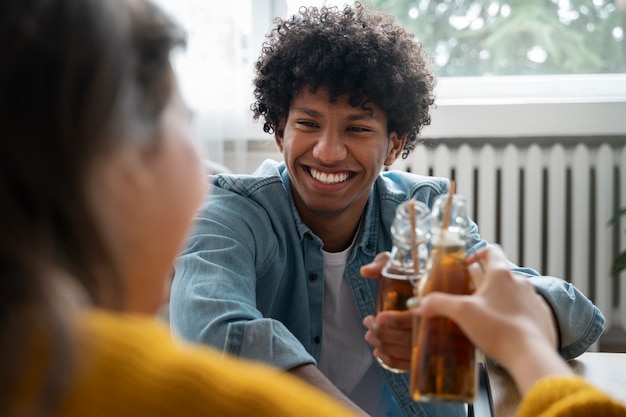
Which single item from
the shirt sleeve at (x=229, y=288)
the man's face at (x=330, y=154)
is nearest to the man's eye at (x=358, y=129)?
the man's face at (x=330, y=154)

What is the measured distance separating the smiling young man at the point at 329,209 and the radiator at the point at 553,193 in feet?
4.94

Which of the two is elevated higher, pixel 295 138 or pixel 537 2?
pixel 537 2

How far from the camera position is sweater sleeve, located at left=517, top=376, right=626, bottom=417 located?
2.35ft

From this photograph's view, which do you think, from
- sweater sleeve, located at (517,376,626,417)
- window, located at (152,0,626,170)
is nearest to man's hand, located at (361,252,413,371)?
sweater sleeve, located at (517,376,626,417)

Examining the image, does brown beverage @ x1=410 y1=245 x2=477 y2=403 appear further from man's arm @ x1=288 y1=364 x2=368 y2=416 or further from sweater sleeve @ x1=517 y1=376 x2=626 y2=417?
man's arm @ x1=288 y1=364 x2=368 y2=416

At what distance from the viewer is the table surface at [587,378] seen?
113 centimetres

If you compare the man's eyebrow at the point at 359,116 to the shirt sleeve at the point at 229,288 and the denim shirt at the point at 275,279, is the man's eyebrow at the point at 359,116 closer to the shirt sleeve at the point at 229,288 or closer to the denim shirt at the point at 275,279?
the denim shirt at the point at 275,279

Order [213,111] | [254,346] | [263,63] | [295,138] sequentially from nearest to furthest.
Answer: [254,346] → [295,138] → [263,63] → [213,111]

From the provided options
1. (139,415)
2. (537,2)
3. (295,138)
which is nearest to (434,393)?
(139,415)

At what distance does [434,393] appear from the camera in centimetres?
86

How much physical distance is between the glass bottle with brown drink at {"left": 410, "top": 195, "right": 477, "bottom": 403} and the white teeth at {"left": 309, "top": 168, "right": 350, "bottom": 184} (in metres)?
0.85

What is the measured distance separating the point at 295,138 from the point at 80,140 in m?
1.26

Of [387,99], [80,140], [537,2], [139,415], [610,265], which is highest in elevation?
[537,2]

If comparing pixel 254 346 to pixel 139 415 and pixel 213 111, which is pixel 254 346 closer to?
pixel 139 415
